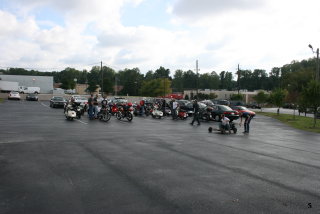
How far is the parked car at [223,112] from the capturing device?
1018 inches

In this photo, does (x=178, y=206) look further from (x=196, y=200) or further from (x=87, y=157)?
(x=87, y=157)

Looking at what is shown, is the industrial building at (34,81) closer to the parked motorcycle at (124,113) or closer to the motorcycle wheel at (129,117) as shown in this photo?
the parked motorcycle at (124,113)

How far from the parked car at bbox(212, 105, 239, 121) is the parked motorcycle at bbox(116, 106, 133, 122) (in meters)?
8.59

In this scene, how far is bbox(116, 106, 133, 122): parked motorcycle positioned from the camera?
72.2 ft

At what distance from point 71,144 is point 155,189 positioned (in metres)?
5.82

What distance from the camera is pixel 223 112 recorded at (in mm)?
26000

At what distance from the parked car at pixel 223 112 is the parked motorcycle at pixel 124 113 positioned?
859 centimetres

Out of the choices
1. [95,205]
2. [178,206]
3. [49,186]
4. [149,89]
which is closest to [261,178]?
[178,206]

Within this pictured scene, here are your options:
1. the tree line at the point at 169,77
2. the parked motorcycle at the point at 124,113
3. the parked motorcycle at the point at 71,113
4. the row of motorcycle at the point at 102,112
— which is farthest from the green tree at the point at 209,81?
the parked motorcycle at the point at 71,113

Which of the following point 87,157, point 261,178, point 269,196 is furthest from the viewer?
point 87,157

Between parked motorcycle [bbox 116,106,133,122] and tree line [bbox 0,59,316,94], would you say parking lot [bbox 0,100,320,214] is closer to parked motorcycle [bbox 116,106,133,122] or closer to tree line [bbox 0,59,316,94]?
parked motorcycle [bbox 116,106,133,122]

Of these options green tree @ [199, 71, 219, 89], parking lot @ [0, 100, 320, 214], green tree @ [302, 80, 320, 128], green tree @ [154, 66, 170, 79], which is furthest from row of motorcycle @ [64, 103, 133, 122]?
green tree @ [199, 71, 219, 89]

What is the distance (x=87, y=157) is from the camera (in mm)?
8555

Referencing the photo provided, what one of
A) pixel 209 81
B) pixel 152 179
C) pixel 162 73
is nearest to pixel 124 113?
pixel 152 179
